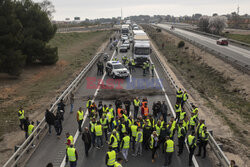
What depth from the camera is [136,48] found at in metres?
30.2

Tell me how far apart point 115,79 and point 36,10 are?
17.4m

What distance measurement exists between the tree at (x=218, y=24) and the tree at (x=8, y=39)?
2485 inches

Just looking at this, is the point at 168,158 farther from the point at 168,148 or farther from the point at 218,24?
the point at 218,24

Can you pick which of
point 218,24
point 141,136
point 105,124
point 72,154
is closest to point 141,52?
point 105,124

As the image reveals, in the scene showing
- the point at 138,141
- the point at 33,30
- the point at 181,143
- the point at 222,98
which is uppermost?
the point at 33,30

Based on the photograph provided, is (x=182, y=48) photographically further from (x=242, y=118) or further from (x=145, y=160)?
(x=145, y=160)

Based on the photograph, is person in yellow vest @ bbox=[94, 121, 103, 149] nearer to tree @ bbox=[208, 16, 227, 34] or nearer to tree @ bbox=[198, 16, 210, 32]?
tree @ bbox=[208, 16, 227, 34]

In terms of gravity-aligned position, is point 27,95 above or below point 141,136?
below

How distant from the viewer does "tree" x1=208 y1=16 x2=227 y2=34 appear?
69.0m

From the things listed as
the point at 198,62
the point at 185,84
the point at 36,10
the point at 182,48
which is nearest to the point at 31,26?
the point at 36,10

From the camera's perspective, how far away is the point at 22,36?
88.3ft

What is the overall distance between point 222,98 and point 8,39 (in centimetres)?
2367

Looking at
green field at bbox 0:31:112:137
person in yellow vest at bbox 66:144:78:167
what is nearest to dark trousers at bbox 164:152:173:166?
person in yellow vest at bbox 66:144:78:167

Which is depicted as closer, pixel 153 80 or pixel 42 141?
pixel 42 141
